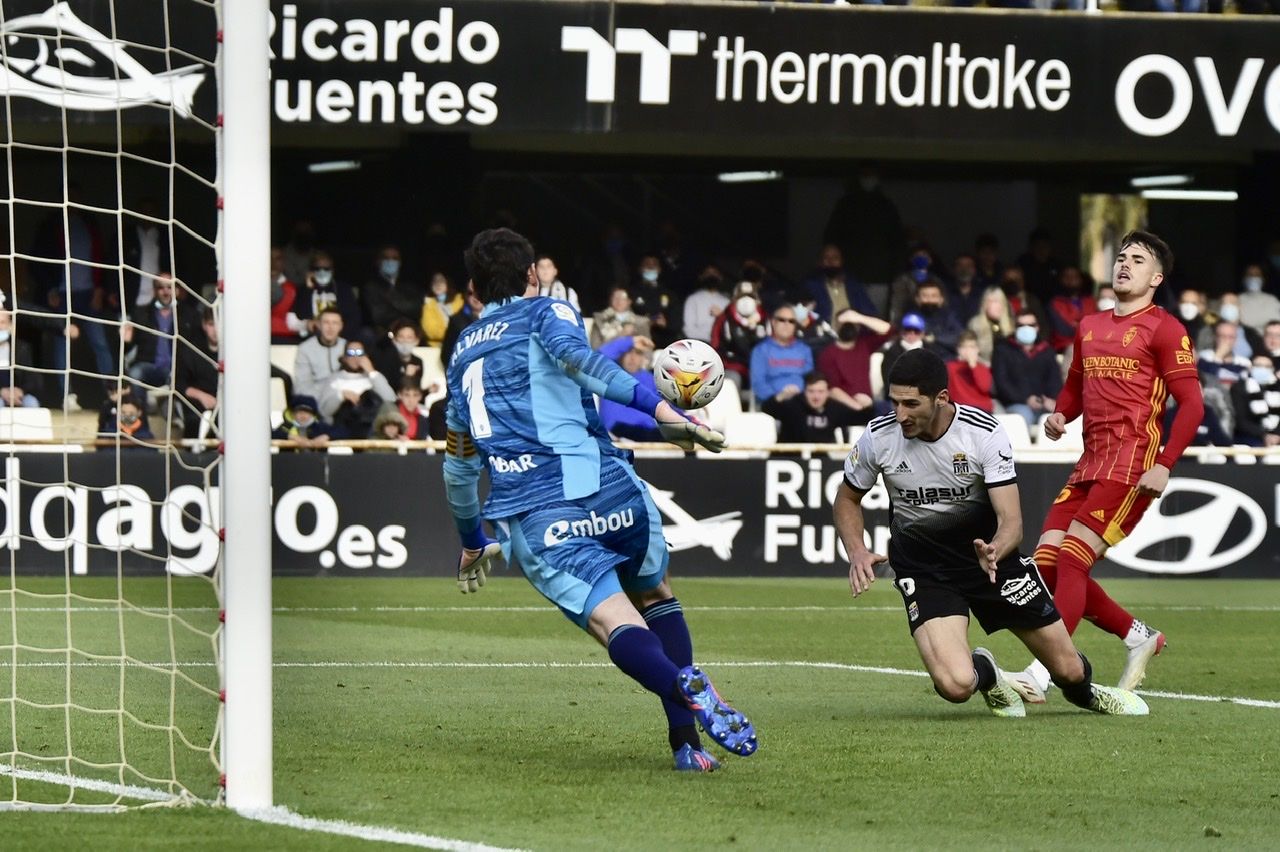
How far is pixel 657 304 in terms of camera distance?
1855 cm

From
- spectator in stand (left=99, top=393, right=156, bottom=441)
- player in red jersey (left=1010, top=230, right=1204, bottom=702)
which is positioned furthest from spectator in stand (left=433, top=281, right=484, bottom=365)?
player in red jersey (left=1010, top=230, right=1204, bottom=702)

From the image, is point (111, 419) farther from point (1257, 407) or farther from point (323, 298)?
point (1257, 407)

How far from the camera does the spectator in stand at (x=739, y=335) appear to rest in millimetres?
17781

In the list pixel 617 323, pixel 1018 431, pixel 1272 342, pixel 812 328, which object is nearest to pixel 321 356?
pixel 617 323

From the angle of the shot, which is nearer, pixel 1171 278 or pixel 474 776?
pixel 474 776

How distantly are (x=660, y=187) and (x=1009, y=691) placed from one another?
14809 millimetres

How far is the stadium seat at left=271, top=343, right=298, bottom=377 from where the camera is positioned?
17.0 meters

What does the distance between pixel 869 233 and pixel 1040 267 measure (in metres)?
1.88

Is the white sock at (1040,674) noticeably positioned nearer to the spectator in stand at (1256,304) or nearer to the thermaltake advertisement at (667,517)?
the thermaltake advertisement at (667,517)

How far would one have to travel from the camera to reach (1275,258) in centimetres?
2077

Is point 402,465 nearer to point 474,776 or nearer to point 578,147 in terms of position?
point 578,147

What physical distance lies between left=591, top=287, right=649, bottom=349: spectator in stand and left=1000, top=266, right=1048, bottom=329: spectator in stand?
143 inches

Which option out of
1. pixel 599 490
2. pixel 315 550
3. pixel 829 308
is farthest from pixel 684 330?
pixel 599 490

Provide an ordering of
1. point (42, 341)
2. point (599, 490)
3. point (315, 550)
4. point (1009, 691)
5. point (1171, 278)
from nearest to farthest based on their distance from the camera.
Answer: point (599, 490) → point (1009, 691) → point (315, 550) → point (42, 341) → point (1171, 278)
